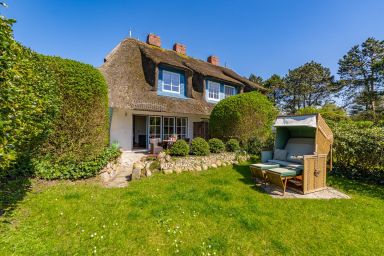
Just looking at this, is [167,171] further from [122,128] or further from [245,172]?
[122,128]

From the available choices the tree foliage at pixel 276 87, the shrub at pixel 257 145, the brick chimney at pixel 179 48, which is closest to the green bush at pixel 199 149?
the shrub at pixel 257 145

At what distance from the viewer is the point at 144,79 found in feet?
40.3

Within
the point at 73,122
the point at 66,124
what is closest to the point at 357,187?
the point at 73,122

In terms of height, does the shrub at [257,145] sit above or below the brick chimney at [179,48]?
below

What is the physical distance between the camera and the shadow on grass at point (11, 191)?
3.98 meters

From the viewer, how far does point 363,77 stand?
2742 cm

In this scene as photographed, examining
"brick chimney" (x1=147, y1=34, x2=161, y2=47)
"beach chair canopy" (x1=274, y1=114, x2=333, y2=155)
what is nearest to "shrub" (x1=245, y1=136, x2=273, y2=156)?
"beach chair canopy" (x1=274, y1=114, x2=333, y2=155)

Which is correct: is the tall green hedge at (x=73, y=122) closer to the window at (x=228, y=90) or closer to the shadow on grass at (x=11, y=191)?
the shadow on grass at (x=11, y=191)

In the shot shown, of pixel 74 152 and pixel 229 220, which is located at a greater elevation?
pixel 74 152

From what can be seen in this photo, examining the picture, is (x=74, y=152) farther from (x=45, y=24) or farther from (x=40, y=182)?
(x=45, y=24)

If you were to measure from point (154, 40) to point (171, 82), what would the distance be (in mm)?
5580

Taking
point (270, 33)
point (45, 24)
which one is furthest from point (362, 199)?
point (45, 24)

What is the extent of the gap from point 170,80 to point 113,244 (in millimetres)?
11346

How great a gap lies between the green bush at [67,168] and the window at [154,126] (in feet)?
19.9
